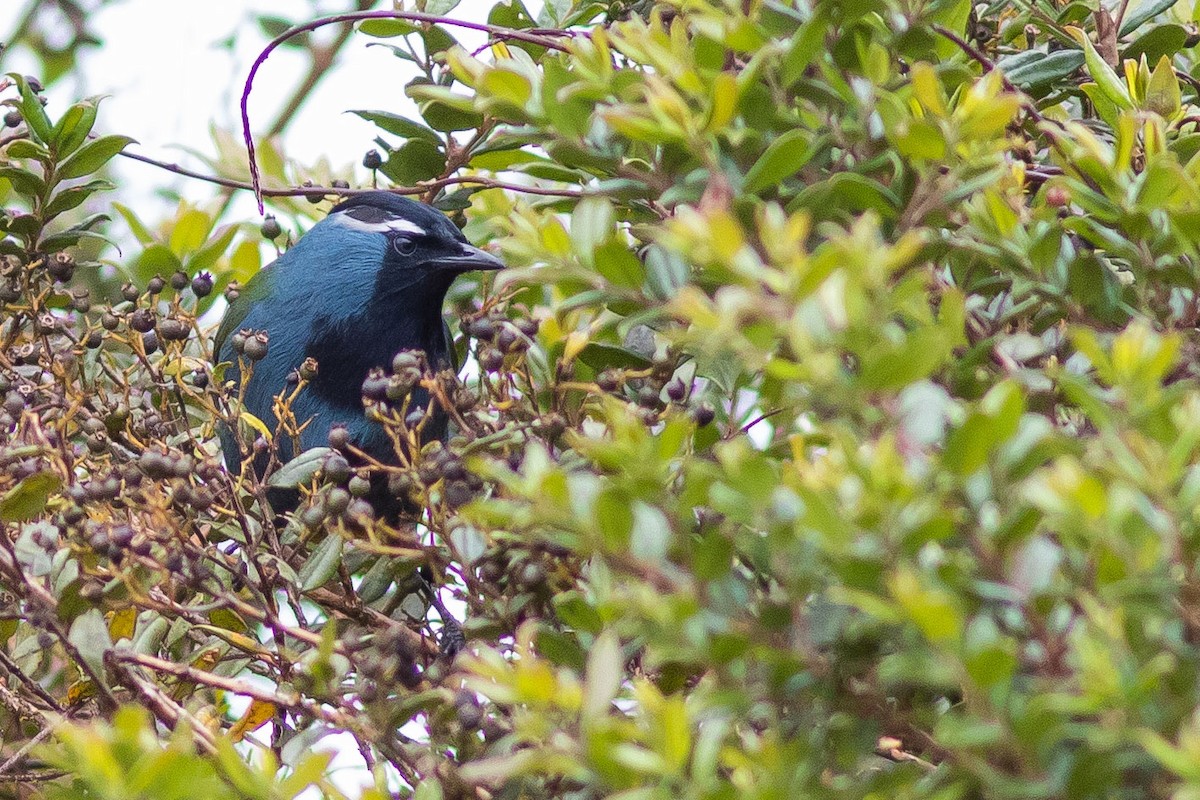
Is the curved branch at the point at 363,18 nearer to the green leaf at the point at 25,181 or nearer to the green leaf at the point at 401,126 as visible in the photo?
the green leaf at the point at 401,126

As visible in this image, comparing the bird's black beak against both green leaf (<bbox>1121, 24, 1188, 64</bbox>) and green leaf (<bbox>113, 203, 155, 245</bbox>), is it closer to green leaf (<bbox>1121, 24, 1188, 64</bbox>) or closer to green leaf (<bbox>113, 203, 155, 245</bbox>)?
green leaf (<bbox>113, 203, 155, 245</bbox>)

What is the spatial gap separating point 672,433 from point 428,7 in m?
1.54

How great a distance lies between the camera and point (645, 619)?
4.10ft

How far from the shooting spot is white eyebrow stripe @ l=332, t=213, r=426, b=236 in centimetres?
393

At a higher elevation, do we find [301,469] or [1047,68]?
[1047,68]

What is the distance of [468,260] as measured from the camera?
380 centimetres

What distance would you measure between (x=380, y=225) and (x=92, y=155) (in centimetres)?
148

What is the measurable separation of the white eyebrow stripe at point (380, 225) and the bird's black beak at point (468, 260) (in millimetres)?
113

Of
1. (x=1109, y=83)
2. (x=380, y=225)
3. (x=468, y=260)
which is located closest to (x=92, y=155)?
(x=468, y=260)

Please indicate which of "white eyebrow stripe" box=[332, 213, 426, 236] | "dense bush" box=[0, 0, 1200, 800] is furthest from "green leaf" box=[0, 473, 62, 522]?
"white eyebrow stripe" box=[332, 213, 426, 236]

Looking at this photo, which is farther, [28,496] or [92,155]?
[92,155]

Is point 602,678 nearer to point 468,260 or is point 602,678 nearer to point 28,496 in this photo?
point 28,496

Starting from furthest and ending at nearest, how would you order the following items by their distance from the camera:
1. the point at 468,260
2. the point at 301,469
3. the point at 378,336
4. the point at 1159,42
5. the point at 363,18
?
the point at 378,336 → the point at 468,260 → the point at 363,18 → the point at 301,469 → the point at 1159,42

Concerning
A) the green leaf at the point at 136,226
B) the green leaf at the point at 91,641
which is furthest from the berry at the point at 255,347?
the green leaf at the point at 136,226
